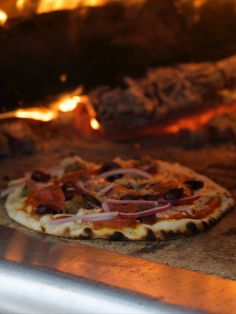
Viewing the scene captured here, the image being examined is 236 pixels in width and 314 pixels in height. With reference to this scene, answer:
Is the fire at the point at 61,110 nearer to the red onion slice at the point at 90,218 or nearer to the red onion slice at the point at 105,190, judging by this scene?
the red onion slice at the point at 105,190

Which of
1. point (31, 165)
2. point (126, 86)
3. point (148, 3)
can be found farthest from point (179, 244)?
point (148, 3)

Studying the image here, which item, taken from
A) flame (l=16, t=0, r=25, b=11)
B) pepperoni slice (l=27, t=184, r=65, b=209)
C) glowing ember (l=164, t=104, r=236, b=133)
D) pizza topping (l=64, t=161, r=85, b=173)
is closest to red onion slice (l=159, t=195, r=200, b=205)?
pepperoni slice (l=27, t=184, r=65, b=209)

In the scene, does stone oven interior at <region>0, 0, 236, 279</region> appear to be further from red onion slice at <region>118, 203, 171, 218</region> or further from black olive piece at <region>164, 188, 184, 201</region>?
red onion slice at <region>118, 203, 171, 218</region>

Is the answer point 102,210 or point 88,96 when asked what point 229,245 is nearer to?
point 102,210

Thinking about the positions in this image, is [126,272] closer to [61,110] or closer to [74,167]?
[74,167]

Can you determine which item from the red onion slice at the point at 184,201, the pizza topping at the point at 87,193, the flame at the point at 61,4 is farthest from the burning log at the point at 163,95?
the red onion slice at the point at 184,201
